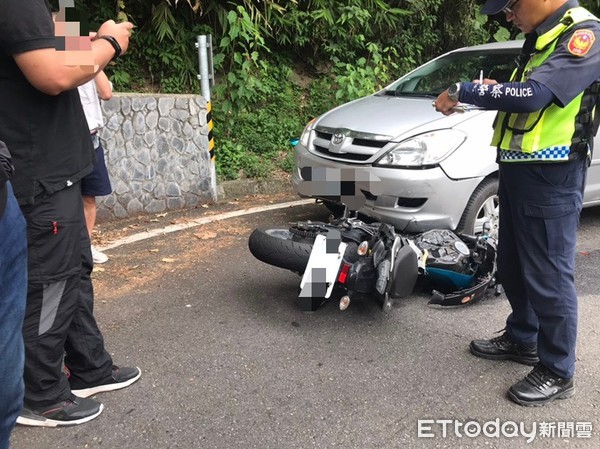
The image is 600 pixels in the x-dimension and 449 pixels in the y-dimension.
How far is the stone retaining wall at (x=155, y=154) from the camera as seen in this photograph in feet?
18.7

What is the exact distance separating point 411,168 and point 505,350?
1.55 m

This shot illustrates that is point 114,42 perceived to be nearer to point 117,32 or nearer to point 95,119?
point 117,32

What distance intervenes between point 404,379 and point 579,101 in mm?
1559

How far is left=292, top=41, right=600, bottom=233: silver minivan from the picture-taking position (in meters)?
3.99

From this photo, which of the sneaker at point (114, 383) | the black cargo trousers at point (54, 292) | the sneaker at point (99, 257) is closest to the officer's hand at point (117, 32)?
the black cargo trousers at point (54, 292)

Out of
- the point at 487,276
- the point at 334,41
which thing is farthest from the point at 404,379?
the point at 334,41

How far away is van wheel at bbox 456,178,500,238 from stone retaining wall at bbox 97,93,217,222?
3.12 m

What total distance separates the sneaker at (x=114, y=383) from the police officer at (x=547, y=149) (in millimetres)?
1878

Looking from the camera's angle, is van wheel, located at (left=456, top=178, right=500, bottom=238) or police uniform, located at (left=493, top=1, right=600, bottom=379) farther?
van wheel, located at (left=456, top=178, right=500, bottom=238)

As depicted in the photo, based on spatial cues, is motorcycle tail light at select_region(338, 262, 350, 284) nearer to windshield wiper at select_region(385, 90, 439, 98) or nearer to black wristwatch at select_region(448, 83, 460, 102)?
black wristwatch at select_region(448, 83, 460, 102)

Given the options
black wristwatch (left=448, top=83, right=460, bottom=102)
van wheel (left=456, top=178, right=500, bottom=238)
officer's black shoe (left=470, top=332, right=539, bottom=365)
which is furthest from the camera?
van wheel (left=456, top=178, right=500, bottom=238)

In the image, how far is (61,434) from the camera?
2418 millimetres

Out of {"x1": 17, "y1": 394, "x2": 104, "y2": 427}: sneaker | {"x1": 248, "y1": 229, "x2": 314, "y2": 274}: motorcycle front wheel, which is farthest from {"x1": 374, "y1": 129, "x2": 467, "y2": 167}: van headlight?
{"x1": 17, "y1": 394, "x2": 104, "y2": 427}: sneaker

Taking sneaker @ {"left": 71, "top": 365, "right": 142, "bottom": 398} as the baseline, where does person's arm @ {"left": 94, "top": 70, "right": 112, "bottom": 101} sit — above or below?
above
